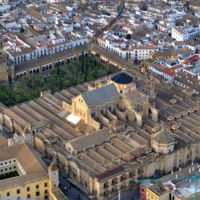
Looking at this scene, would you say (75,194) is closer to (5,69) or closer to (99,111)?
(99,111)

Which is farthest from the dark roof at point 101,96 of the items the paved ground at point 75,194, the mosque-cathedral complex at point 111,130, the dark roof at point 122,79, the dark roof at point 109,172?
the paved ground at point 75,194

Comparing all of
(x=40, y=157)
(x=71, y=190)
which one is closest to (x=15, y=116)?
(x=40, y=157)

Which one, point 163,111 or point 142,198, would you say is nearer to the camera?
point 142,198

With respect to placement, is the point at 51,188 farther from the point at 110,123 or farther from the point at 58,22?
the point at 58,22

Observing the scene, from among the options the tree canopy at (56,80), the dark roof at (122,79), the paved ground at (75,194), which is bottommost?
the paved ground at (75,194)

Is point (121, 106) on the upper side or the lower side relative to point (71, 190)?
upper

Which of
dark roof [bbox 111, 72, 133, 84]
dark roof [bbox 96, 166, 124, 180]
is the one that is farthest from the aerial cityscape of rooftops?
dark roof [bbox 96, 166, 124, 180]

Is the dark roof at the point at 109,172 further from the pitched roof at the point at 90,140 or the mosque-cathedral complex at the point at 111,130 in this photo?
the pitched roof at the point at 90,140
